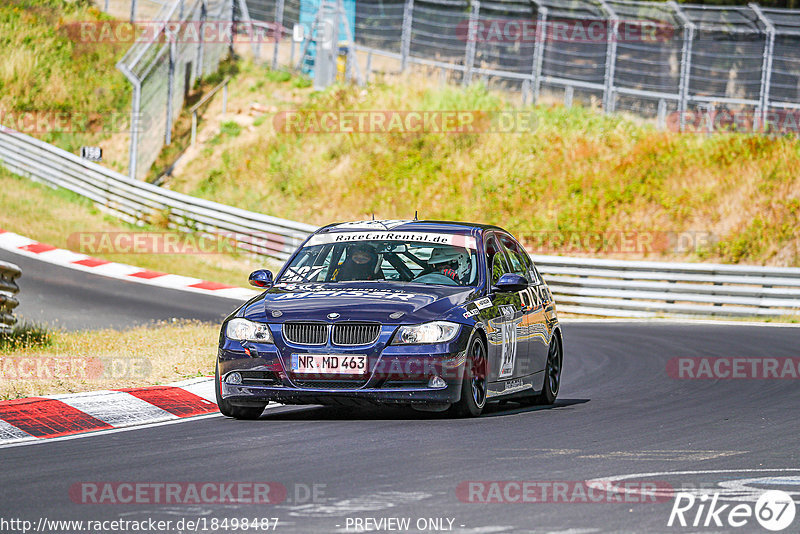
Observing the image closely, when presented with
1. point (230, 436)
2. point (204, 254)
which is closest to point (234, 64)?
point (204, 254)

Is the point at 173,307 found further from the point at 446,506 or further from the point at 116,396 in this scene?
the point at 446,506

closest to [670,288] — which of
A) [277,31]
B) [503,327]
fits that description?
[503,327]

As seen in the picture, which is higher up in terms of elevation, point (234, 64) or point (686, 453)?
point (234, 64)

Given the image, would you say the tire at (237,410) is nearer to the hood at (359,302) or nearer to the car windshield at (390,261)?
the hood at (359,302)

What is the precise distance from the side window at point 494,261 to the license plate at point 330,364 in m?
1.78

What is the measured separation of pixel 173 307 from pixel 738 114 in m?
16.9

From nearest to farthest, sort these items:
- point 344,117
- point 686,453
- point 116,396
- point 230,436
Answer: point 686,453 < point 230,436 < point 116,396 < point 344,117

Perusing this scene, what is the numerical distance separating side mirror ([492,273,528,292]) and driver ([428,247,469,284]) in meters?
0.30

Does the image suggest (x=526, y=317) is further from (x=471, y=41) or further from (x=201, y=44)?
(x=201, y=44)

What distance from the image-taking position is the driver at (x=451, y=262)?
34.1 ft

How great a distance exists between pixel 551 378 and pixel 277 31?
29.4m

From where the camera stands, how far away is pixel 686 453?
8031 millimetres

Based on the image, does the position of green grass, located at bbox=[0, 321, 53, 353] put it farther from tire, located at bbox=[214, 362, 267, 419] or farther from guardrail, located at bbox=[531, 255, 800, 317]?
guardrail, located at bbox=[531, 255, 800, 317]

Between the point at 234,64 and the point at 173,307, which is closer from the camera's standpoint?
the point at 173,307
